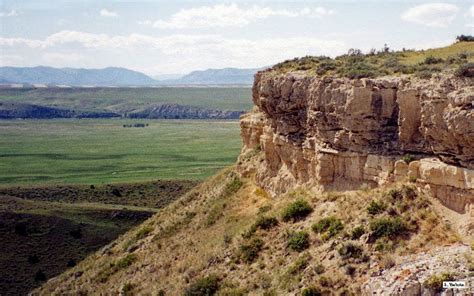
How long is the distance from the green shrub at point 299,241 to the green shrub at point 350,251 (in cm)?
203

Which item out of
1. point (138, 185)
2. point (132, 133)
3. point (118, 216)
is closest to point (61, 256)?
point (118, 216)

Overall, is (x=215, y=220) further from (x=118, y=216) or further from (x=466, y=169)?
(x=118, y=216)

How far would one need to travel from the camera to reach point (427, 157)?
18.4 meters

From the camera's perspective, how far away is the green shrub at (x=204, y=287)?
20766mm

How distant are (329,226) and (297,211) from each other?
8.05ft

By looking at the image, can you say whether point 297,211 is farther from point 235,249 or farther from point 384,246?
point 384,246

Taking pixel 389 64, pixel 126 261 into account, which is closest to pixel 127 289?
pixel 126 261

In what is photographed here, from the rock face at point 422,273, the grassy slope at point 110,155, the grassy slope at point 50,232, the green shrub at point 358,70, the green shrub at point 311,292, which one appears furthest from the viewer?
the grassy slope at point 110,155

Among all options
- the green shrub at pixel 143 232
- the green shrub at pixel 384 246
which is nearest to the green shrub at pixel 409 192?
the green shrub at pixel 384 246

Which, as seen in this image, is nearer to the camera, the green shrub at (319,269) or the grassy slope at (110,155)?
the green shrub at (319,269)

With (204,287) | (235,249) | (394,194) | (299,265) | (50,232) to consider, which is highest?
(394,194)

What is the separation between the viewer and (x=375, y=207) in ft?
60.7

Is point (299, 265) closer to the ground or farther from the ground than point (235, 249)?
farther from the ground

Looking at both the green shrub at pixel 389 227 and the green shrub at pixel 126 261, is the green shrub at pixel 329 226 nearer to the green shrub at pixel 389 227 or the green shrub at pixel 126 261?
the green shrub at pixel 389 227
